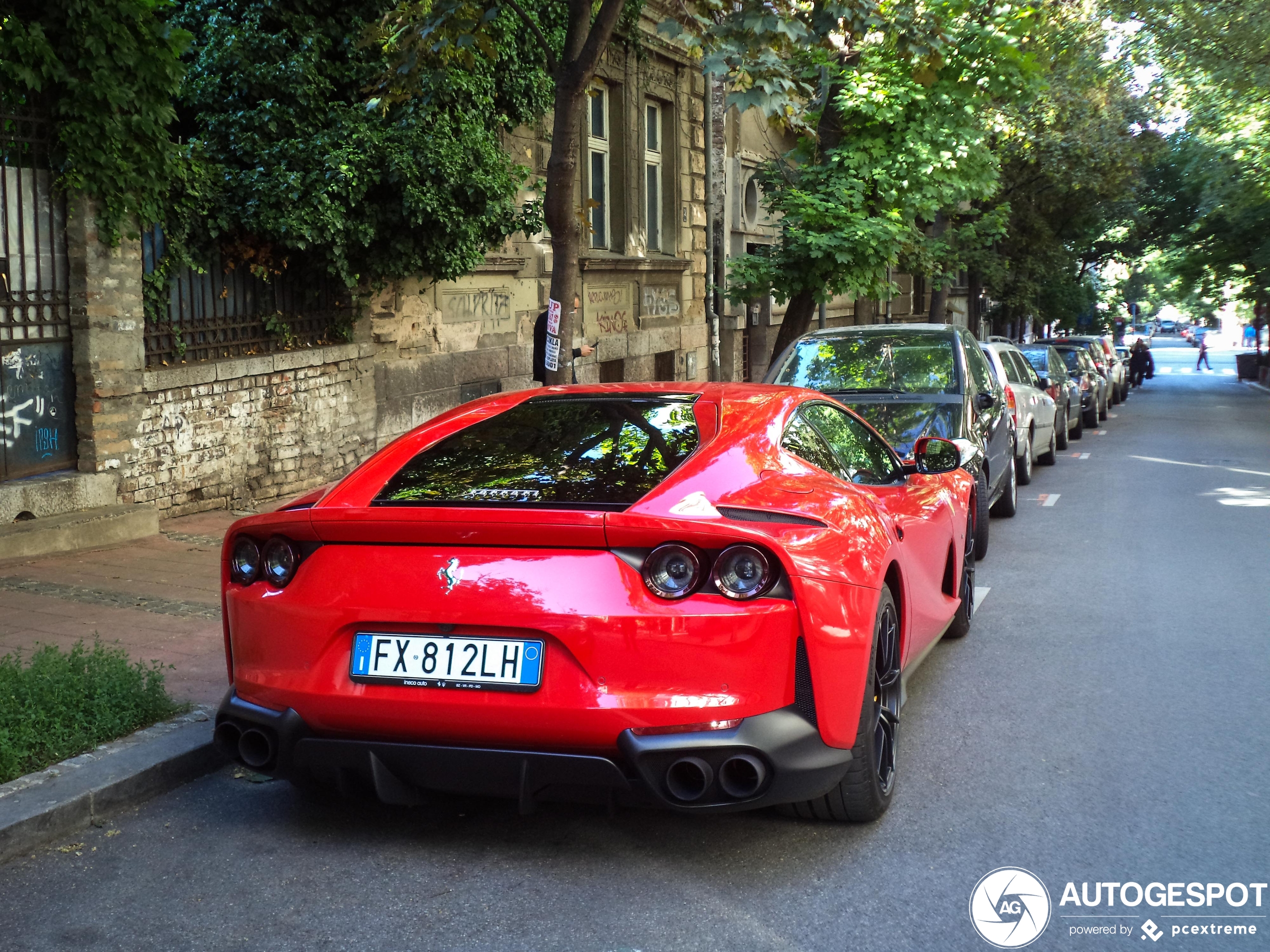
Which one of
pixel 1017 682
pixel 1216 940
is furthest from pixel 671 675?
pixel 1017 682

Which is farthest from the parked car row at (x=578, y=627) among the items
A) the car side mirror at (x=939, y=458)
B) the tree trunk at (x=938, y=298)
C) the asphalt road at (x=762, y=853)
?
the tree trunk at (x=938, y=298)

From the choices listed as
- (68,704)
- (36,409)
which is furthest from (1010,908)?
(36,409)

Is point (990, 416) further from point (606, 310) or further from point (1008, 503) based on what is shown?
point (606, 310)

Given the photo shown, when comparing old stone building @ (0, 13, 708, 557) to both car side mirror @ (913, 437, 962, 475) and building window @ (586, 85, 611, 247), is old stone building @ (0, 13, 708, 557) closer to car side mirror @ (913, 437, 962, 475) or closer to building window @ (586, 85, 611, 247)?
building window @ (586, 85, 611, 247)

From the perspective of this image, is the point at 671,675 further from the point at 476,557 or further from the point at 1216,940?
the point at 1216,940

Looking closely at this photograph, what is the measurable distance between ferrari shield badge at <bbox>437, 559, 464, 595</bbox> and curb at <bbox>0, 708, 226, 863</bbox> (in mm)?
1495

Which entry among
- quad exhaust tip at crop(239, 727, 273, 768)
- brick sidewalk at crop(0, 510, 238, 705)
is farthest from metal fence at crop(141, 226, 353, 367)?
quad exhaust tip at crop(239, 727, 273, 768)

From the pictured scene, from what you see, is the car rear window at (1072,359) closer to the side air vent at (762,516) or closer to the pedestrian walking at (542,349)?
the pedestrian walking at (542,349)

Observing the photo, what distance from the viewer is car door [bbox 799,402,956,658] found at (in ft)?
16.8

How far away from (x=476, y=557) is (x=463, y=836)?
0.98m

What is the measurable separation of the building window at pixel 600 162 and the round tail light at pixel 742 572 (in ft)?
52.1

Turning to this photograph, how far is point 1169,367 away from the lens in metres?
72.6

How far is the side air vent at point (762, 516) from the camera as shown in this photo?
378cm

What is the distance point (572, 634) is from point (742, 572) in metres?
0.51
